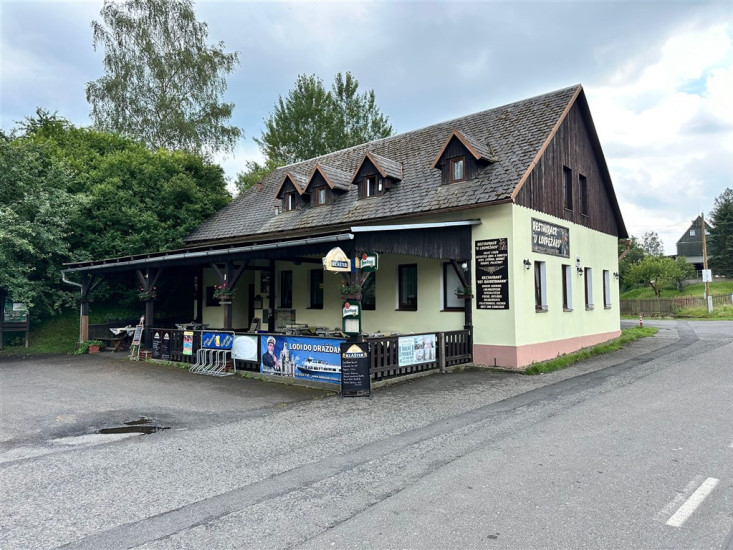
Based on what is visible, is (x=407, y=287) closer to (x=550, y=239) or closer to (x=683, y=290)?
(x=550, y=239)

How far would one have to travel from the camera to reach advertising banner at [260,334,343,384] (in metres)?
10.4

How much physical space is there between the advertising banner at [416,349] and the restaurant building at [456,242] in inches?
62.1

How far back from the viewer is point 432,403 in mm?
8875

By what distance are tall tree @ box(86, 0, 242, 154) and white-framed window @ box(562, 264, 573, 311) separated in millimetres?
22961

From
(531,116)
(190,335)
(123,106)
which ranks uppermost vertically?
(123,106)

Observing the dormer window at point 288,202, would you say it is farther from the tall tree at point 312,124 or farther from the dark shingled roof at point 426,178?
the tall tree at point 312,124

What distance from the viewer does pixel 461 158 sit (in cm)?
1448

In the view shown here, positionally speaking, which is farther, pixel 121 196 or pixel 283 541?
pixel 121 196

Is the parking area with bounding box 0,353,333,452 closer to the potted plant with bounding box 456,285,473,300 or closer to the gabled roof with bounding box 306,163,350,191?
the potted plant with bounding box 456,285,473,300

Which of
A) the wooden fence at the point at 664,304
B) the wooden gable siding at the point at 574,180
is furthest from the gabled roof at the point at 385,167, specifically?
the wooden fence at the point at 664,304

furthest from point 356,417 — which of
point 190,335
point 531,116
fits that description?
point 531,116

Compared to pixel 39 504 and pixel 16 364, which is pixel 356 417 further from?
pixel 16 364

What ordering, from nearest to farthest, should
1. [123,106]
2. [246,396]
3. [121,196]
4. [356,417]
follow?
[356,417] < [246,396] < [121,196] < [123,106]

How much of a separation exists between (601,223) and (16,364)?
807 inches
